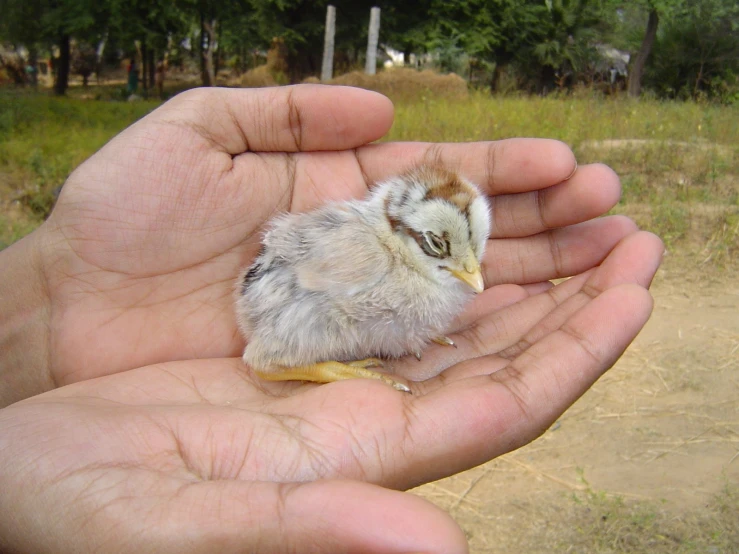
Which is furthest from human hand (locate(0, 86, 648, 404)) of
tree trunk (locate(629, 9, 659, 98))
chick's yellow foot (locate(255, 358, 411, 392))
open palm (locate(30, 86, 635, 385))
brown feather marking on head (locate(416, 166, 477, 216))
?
tree trunk (locate(629, 9, 659, 98))

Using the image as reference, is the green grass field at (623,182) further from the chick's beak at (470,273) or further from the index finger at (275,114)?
the index finger at (275,114)

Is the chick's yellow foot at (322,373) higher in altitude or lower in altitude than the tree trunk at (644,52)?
lower

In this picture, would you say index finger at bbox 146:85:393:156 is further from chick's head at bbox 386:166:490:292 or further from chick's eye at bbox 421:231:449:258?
chick's eye at bbox 421:231:449:258

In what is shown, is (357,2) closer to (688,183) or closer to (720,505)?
(688,183)

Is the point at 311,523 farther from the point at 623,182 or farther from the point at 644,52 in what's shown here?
the point at 644,52

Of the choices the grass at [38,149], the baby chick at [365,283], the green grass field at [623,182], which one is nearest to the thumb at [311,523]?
the baby chick at [365,283]

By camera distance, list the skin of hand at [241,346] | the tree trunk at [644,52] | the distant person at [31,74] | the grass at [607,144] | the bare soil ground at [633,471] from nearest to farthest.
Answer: the skin of hand at [241,346]
the bare soil ground at [633,471]
the grass at [607,144]
the tree trunk at [644,52]
the distant person at [31,74]
